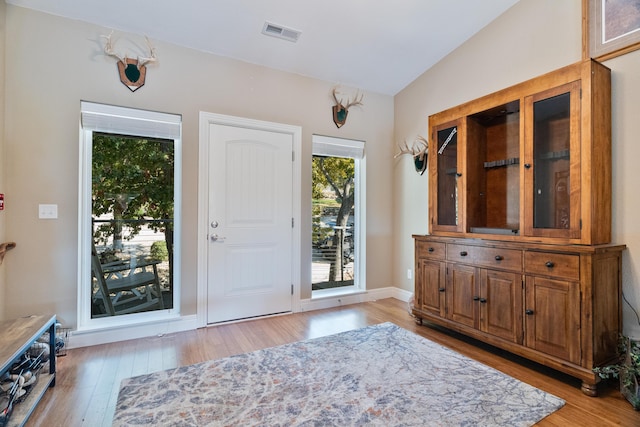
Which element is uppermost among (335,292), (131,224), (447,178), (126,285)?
(447,178)

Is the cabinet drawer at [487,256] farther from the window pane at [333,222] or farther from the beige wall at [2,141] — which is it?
the beige wall at [2,141]

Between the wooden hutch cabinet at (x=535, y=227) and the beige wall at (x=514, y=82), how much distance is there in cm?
11

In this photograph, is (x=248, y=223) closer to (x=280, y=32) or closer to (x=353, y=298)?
(x=353, y=298)

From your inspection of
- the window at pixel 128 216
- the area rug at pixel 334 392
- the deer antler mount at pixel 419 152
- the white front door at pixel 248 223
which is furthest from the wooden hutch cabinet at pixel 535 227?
the window at pixel 128 216

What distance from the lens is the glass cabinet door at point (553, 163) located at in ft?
7.29

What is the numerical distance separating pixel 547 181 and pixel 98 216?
12.6ft

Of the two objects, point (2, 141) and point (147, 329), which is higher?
point (2, 141)

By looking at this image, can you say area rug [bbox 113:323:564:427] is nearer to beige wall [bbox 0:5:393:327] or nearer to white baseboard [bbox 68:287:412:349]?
white baseboard [bbox 68:287:412:349]

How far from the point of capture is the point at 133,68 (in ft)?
9.58

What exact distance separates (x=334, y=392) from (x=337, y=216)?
2465 mm

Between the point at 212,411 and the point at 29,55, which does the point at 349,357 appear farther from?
the point at 29,55

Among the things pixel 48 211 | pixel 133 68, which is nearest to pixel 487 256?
pixel 133 68

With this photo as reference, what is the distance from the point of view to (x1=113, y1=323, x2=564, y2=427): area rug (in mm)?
1800

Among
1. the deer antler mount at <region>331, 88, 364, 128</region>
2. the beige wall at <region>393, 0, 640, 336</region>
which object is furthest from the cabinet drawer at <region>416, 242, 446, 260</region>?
the deer antler mount at <region>331, 88, 364, 128</region>
